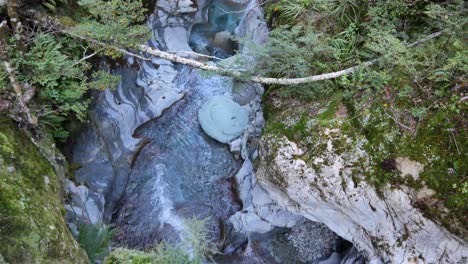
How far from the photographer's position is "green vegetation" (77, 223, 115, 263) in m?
4.64

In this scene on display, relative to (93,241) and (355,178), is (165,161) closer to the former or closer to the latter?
(93,241)

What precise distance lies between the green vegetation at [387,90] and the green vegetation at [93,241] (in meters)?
2.73

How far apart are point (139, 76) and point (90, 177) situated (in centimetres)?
246

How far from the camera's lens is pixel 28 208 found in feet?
11.5

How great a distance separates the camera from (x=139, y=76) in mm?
7543

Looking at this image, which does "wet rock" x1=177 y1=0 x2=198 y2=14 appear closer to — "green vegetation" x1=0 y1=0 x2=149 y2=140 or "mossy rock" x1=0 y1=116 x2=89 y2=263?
"green vegetation" x1=0 y1=0 x2=149 y2=140

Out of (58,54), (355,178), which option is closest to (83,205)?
(58,54)

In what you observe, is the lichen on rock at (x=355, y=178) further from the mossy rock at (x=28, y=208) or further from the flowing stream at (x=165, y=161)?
the mossy rock at (x=28, y=208)

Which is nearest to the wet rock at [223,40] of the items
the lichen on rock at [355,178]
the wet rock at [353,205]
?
the lichen on rock at [355,178]

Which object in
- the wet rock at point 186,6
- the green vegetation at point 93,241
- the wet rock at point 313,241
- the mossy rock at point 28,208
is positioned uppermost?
the mossy rock at point 28,208

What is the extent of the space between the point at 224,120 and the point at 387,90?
347cm

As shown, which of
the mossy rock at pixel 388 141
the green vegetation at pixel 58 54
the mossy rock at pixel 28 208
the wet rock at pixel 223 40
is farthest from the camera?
the wet rock at pixel 223 40

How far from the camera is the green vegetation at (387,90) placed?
13.4 feet

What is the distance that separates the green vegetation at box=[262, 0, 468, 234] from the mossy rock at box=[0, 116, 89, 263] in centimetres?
→ 297
